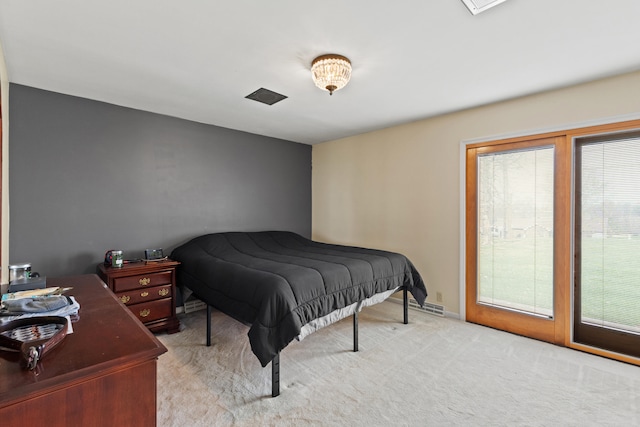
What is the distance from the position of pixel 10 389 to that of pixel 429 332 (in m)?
3.07

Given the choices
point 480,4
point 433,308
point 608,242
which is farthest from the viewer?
point 433,308

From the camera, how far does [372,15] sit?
5.52 feet

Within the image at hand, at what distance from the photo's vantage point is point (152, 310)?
293cm

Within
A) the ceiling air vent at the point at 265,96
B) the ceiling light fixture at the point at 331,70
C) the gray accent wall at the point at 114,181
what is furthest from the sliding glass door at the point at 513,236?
the gray accent wall at the point at 114,181

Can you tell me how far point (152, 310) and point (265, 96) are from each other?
241 centimetres

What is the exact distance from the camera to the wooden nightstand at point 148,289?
2740 millimetres

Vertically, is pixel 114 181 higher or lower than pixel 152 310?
higher

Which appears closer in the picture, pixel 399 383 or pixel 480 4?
pixel 480 4

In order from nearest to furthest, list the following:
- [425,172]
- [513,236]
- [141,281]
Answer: [141,281] < [513,236] < [425,172]

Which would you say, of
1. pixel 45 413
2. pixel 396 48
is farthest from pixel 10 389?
pixel 396 48

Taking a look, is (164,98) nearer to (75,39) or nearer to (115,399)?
(75,39)

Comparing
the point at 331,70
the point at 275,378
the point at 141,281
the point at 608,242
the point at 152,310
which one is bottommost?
the point at 275,378

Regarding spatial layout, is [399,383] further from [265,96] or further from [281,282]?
[265,96]

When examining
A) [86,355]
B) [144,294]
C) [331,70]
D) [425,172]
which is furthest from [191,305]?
[425,172]
